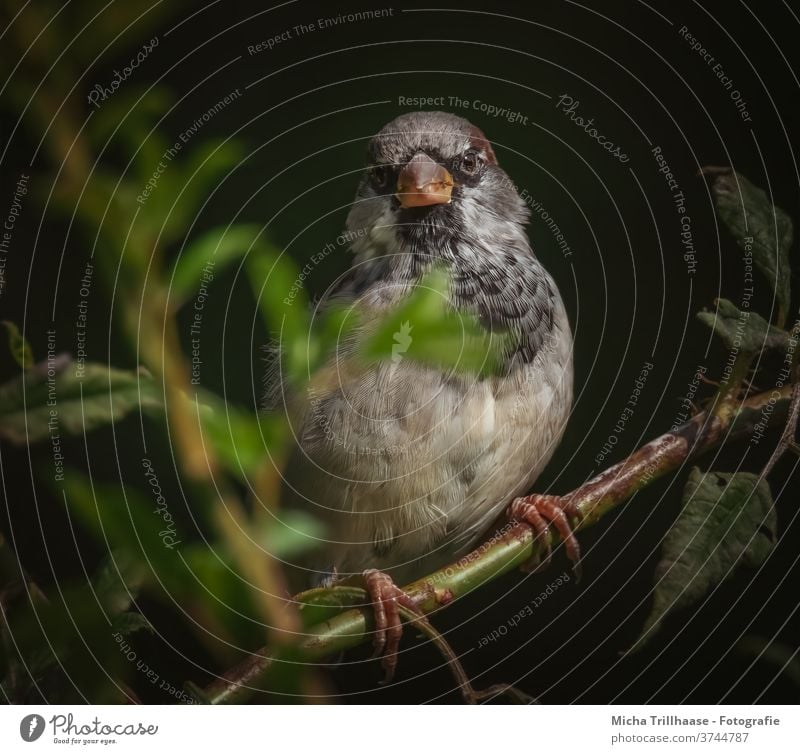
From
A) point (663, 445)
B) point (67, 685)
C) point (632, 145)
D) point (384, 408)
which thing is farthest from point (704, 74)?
point (67, 685)

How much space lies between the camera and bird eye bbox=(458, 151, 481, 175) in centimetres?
127

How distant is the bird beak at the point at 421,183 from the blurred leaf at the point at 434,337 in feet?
0.36

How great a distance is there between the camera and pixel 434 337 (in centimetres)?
116

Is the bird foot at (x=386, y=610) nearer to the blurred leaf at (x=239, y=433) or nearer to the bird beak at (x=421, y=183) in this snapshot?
the blurred leaf at (x=239, y=433)

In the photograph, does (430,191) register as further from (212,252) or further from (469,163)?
(212,252)

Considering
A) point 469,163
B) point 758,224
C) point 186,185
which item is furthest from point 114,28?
point 758,224

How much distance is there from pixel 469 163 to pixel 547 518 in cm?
52

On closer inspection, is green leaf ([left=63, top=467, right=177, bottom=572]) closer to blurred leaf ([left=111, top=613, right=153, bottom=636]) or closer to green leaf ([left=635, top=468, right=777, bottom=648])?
blurred leaf ([left=111, top=613, right=153, bottom=636])

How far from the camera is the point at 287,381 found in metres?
Result: 1.28

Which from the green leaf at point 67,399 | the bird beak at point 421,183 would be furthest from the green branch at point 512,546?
the bird beak at point 421,183

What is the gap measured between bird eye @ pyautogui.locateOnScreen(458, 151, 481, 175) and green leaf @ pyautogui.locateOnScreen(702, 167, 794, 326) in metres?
0.32

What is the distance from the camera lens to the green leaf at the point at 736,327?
51.1 inches
